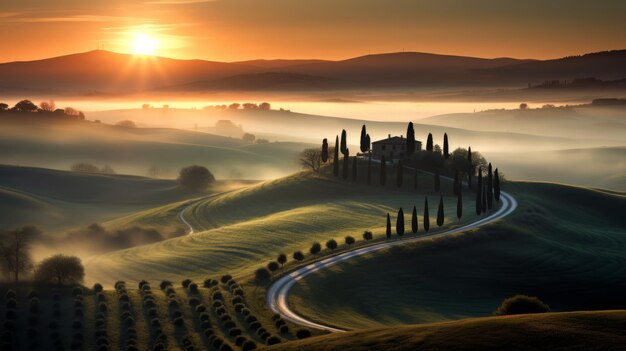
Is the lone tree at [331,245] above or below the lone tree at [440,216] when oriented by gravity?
below

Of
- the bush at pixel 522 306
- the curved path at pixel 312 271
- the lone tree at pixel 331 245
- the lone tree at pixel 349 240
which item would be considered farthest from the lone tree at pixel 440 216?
the bush at pixel 522 306

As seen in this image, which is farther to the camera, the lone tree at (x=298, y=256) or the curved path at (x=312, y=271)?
the lone tree at (x=298, y=256)

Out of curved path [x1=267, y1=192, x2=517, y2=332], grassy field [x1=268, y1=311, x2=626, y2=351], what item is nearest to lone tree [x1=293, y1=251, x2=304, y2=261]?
curved path [x1=267, y1=192, x2=517, y2=332]

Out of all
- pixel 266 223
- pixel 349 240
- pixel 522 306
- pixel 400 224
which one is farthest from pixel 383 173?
pixel 522 306

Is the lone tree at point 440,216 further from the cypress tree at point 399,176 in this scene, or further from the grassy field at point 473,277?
the cypress tree at point 399,176

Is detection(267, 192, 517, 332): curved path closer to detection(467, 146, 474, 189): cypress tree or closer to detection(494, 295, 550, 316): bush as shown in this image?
detection(494, 295, 550, 316): bush

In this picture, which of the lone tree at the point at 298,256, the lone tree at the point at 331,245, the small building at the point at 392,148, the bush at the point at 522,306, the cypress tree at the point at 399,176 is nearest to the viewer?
the bush at the point at 522,306

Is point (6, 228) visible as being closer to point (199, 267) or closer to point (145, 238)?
point (145, 238)
